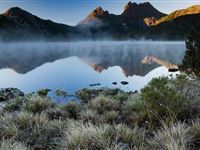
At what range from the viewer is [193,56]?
15359 millimetres

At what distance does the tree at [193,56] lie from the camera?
15075mm

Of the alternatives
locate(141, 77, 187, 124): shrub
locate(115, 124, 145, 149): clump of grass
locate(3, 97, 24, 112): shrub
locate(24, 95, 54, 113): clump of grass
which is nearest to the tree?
locate(141, 77, 187, 124): shrub

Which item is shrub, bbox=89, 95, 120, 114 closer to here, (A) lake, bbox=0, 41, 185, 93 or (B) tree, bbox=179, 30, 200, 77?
(B) tree, bbox=179, 30, 200, 77

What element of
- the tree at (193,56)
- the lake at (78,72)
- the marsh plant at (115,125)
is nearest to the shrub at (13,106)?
the marsh plant at (115,125)

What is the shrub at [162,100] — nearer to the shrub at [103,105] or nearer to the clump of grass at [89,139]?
the clump of grass at [89,139]

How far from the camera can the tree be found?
15.1 meters

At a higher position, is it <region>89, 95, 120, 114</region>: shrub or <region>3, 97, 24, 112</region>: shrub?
<region>89, 95, 120, 114</region>: shrub

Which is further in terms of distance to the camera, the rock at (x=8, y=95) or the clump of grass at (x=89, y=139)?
the rock at (x=8, y=95)

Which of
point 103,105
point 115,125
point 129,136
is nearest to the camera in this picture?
point 129,136

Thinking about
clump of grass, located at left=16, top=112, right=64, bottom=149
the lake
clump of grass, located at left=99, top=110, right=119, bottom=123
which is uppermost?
clump of grass, located at left=16, top=112, right=64, bottom=149

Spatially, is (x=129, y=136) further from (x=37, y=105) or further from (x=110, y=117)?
(x=37, y=105)

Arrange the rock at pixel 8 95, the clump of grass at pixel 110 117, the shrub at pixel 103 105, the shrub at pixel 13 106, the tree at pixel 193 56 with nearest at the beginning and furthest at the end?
the clump of grass at pixel 110 117, the shrub at pixel 103 105, the shrub at pixel 13 106, the tree at pixel 193 56, the rock at pixel 8 95

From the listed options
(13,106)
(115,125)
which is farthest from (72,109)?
(115,125)

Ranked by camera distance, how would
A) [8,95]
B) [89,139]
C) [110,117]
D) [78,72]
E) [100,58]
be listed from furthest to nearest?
[100,58], [78,72], [8,95], [110,117], [89,139]
